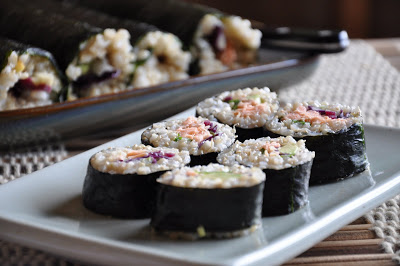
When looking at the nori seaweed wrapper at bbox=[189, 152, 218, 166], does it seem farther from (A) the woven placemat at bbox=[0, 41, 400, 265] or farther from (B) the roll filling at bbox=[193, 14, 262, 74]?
(B) the roll filling at bbox=[193, 14, 262, 74]

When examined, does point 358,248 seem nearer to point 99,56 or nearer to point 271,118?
point 271,118

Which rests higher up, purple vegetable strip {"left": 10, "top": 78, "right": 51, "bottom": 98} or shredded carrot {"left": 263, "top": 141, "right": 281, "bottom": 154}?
shredded carrot {"left": 263, "top": 141, "right": 281, "bottom": 154}

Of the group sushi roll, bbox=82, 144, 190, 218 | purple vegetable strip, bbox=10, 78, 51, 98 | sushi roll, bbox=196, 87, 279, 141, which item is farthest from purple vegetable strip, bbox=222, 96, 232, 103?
purple vegetable strip, bbox=10, 78, 51, 98

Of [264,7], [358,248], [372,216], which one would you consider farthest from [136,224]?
[264,7]

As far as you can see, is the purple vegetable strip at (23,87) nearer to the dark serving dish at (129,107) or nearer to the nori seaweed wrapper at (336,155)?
the dark serving dish at (129,107)

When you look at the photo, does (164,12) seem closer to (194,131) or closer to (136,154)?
(194,131)

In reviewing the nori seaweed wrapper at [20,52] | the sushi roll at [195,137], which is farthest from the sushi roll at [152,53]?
the sushi roll at [195,137]
